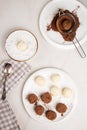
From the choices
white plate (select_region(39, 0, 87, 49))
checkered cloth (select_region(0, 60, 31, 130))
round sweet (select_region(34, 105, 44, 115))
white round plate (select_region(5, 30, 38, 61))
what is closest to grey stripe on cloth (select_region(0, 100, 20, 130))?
checkered cloth (select_region(0, 60, 31, 130))

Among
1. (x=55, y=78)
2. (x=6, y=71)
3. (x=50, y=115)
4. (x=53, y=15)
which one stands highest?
(x=53, y=15)

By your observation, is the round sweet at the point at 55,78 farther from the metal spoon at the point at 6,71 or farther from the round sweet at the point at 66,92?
the metal spoon at the point at 6,71

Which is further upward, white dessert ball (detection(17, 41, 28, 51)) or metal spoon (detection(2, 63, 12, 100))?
white dessert ball (detection(17, 41, 28, 51))

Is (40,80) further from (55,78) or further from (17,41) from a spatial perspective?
(17,41)

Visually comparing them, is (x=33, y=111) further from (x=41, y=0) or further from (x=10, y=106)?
(x=41, y=0)

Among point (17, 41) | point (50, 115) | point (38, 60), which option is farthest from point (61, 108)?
point (17, 41)

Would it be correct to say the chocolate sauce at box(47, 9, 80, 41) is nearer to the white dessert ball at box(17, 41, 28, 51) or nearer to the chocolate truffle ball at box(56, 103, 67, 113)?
the white dessert ball at box(17, 41, 28, 51)
